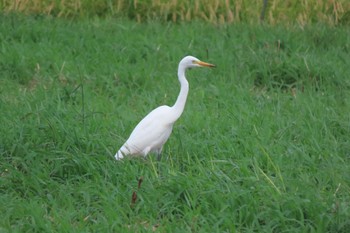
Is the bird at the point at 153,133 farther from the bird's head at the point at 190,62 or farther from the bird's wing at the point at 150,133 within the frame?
the bird's head at the point at 190,62

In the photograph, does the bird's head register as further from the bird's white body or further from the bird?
the bird's white body

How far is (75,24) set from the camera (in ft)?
29.8

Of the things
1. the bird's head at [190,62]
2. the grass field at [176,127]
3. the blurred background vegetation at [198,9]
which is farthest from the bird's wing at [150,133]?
the blurred background vegetation at [198,9]

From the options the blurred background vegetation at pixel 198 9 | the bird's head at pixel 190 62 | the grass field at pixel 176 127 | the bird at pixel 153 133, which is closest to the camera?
the grass field at pixel 176 127

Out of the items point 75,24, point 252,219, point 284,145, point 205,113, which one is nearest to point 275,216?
point 252,219

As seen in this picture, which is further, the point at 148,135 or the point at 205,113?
the point at 205,113

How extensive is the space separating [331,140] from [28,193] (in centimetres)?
207

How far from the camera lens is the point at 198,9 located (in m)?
9.55

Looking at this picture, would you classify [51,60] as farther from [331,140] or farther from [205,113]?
[331,140]

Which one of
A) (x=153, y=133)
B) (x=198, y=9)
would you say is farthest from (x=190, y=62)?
(x=198, y=9)

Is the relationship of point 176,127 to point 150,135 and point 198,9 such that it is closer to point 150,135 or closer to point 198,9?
point 150,135

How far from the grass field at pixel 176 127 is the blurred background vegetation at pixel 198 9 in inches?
16.4

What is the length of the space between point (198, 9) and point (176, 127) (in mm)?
3571

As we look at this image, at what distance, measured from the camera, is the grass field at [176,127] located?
463cm
